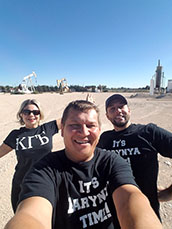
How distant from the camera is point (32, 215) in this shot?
0.98m

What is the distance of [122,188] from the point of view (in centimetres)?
119

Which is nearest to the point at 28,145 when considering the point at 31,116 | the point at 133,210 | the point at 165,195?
the point at 31,116

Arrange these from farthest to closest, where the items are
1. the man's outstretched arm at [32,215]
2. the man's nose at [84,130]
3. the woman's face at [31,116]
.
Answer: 1. the woman's face at [31,116]
2. the man's nose at [84,130]
3. the man's outstretched arm at [32,215]

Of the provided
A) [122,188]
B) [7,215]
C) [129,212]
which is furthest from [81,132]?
[7,215]

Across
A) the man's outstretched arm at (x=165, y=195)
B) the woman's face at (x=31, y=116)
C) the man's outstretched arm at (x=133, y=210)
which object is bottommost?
the man's outstretched arm at (x=165, y=195)

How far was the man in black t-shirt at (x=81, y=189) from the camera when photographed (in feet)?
3.32

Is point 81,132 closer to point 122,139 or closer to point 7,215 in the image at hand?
point 122,139

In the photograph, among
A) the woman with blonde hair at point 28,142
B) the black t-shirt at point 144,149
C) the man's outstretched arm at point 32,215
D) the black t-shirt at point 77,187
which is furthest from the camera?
the woman with blonde hair at point 28,142

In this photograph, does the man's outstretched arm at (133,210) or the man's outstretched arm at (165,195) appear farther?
the man's outstretched arm at (165,195)

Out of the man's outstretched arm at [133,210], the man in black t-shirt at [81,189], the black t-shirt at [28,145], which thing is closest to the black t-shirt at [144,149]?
the man in black t-shirt at [81,189]

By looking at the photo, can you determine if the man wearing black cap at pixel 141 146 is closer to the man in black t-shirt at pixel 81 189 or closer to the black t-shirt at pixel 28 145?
the man in black t-shirt at pixel 81 189

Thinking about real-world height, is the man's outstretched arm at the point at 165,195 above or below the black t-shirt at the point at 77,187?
below

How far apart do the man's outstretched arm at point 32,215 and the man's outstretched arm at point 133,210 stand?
60 centimetres

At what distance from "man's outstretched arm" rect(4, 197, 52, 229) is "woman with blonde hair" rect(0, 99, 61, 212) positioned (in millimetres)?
993
